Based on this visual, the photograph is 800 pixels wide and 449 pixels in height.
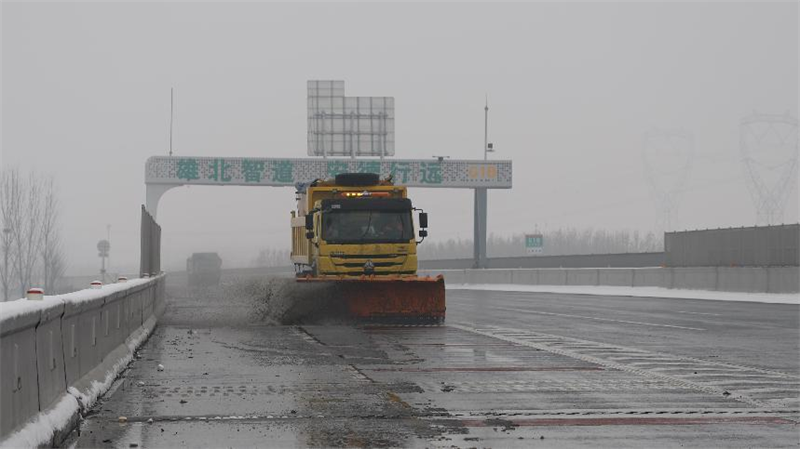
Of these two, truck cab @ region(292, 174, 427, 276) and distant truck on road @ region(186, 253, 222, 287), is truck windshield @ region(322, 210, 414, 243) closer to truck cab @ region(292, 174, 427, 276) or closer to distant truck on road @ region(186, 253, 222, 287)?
truck cab @ region(292, 174, 427, 276)

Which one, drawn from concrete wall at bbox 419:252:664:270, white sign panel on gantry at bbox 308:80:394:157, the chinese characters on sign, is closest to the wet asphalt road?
concrete wall at bbox 419:252:664:270

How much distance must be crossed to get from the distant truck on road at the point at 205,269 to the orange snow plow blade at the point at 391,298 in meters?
53.9

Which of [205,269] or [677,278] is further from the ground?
[677,278]

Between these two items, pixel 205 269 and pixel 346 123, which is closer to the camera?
pixel 346 123

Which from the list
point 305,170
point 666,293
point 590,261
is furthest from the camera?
point 305,170

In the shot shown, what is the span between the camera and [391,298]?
2134cm

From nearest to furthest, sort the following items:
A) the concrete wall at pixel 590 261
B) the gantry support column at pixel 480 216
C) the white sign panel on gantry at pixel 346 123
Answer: the concrete wall at pixel 590 261, the gantry support column at pixel 480 216, the white sign panel on gantry at pixel 346 123

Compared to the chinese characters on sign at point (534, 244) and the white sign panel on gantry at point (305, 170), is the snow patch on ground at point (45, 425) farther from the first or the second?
the chinese characters on sign at point (534, 244)

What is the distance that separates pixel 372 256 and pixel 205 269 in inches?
2175

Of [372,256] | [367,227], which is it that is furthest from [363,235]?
[372,256]

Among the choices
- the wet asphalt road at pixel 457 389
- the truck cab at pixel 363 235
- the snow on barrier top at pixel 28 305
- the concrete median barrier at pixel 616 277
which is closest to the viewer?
the snow on barrier top at pixel 28 305

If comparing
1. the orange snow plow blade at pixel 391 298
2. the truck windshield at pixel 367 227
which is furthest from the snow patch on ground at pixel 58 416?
the truck windshield at pixel 367 227

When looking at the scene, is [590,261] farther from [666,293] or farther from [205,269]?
[205,269]

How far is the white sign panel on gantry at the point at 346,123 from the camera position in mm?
71375
